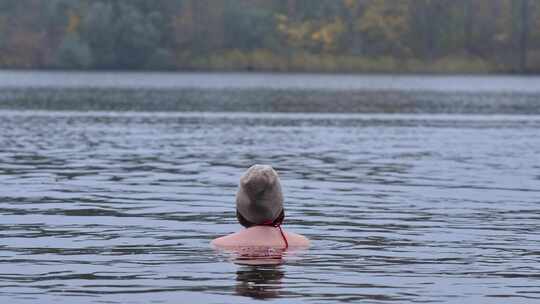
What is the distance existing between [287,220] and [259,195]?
4.89m

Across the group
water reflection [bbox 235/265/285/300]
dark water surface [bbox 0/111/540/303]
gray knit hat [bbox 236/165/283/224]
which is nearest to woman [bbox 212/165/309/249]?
Answer: gray knit hat [bbox 236/165/283/224]

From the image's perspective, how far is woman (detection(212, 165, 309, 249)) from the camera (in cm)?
1788

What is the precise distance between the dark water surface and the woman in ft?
1.18

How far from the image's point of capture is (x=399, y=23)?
16912 cm

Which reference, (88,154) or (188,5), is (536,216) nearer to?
(88,154)

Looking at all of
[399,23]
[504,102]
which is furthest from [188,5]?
[504,102]

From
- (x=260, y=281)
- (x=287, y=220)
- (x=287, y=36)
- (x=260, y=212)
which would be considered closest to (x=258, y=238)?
(x=260, y=212)

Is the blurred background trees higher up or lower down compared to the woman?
lower down

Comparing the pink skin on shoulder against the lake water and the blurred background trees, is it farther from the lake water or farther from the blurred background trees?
the blurred background trees

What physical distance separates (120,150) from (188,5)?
140 meters

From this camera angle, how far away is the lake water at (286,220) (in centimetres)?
1583

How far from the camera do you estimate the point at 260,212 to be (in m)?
18.2

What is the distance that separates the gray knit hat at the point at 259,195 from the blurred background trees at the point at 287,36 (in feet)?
478

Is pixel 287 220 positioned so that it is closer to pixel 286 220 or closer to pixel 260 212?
pixel 286 220
